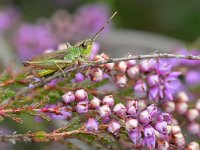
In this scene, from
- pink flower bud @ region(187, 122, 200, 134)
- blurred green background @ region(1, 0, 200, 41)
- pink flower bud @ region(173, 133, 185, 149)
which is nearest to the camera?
pink flower bud @ region(173, 133, 185, 149)

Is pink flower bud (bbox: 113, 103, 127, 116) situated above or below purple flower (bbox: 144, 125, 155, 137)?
above

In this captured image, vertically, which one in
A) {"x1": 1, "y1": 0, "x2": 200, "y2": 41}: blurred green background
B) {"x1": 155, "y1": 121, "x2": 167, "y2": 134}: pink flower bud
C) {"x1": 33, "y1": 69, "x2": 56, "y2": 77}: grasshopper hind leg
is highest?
{"x1": 1, "y1": 0, "x2": 200, "y2": 41}: blurred green background

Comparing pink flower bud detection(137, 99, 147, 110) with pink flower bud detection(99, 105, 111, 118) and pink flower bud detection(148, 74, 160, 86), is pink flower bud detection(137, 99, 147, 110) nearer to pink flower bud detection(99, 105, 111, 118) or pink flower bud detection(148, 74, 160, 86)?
pink flower bud detection(148, 74, 160, 86)

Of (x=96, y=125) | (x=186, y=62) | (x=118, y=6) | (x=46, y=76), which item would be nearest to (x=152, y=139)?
(x=96, y=125)

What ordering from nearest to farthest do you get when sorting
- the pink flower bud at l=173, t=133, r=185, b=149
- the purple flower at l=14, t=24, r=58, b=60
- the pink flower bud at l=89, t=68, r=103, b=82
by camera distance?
the pink flower bud at l=173, t=133, r=185, b=149 < the pink flower bud at l=89, t=68, r=103, b=82 < the purple flower at l=14, t=24, r=58, b=60

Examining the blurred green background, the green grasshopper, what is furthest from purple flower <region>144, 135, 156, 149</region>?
the blurred green background

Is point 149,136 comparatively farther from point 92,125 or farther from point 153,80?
point 153,80

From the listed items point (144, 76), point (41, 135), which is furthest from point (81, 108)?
point (144, 76)
